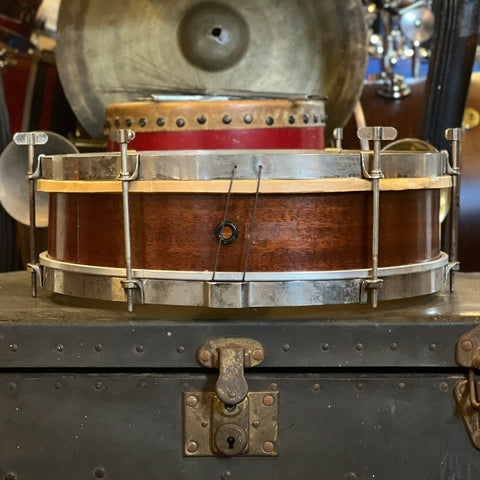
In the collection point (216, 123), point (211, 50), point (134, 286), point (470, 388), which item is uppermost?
point (211, 50)

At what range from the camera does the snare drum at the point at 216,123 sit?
2.16m

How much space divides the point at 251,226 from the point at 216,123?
0.67m

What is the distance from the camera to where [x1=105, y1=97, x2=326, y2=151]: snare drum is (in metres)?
2.16

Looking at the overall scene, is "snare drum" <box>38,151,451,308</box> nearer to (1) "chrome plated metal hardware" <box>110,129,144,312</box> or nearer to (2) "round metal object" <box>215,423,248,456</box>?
(1) "chrome plated metal hardware" <box>110,129,144,312</box>

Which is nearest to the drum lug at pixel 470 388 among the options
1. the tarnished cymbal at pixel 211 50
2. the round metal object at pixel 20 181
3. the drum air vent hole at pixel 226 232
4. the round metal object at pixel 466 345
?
the round metal object at pixel 466 345

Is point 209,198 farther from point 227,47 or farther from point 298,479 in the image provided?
point 227,47

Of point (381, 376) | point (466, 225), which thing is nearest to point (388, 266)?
point (381, 376)

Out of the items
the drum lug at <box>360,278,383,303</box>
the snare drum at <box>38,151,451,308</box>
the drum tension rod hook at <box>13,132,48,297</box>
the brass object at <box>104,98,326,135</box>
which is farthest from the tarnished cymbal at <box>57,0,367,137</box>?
the drum lug at <box>360,278,383,303</box>

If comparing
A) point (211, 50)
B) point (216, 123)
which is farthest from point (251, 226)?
point (211, 50)

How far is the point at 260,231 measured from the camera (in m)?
1.54

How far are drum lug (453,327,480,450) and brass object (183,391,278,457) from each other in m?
0.31

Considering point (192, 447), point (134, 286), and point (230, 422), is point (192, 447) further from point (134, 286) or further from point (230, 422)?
point (134, 286)

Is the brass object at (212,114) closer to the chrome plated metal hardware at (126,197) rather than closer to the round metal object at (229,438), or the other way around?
the chrome plated metal hardware at (126,197)

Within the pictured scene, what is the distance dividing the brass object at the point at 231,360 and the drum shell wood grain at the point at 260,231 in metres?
0.13
